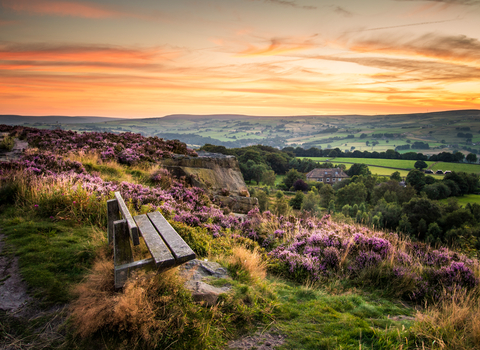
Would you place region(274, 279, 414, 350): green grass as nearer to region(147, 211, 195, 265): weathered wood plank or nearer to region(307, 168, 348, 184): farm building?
region(147, 211, 195, 265): weathered wood plank

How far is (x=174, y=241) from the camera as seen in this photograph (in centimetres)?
341

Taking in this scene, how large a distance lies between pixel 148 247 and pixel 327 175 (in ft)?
404

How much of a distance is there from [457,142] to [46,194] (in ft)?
Answer: 727

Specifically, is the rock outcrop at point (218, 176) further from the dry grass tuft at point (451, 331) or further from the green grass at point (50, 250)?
the dry grass tuft at point (451, 331)

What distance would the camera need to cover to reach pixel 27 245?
14.4ft

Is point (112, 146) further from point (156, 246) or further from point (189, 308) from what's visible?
point (189, 308)

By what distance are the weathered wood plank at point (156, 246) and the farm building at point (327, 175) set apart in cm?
11700

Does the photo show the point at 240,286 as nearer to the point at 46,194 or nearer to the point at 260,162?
the point at 46,194

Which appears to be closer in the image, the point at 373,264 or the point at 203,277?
the point at 203,277

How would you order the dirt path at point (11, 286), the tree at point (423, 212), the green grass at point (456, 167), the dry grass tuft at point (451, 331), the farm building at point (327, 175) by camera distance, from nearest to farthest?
the dry grass tuft at point (451, 331) → the dirt path at point (11, 286) → the tree at point (423, 212) → the green grass at point (456, 167) → the farm building at point (327, 175)

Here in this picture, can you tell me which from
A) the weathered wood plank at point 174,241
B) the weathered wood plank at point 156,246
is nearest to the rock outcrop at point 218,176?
the weathered wood plank at point 174,241

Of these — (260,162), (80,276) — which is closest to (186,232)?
(80,276)

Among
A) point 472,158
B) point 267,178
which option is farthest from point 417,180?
point 472,158

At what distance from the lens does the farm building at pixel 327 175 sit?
117 m
